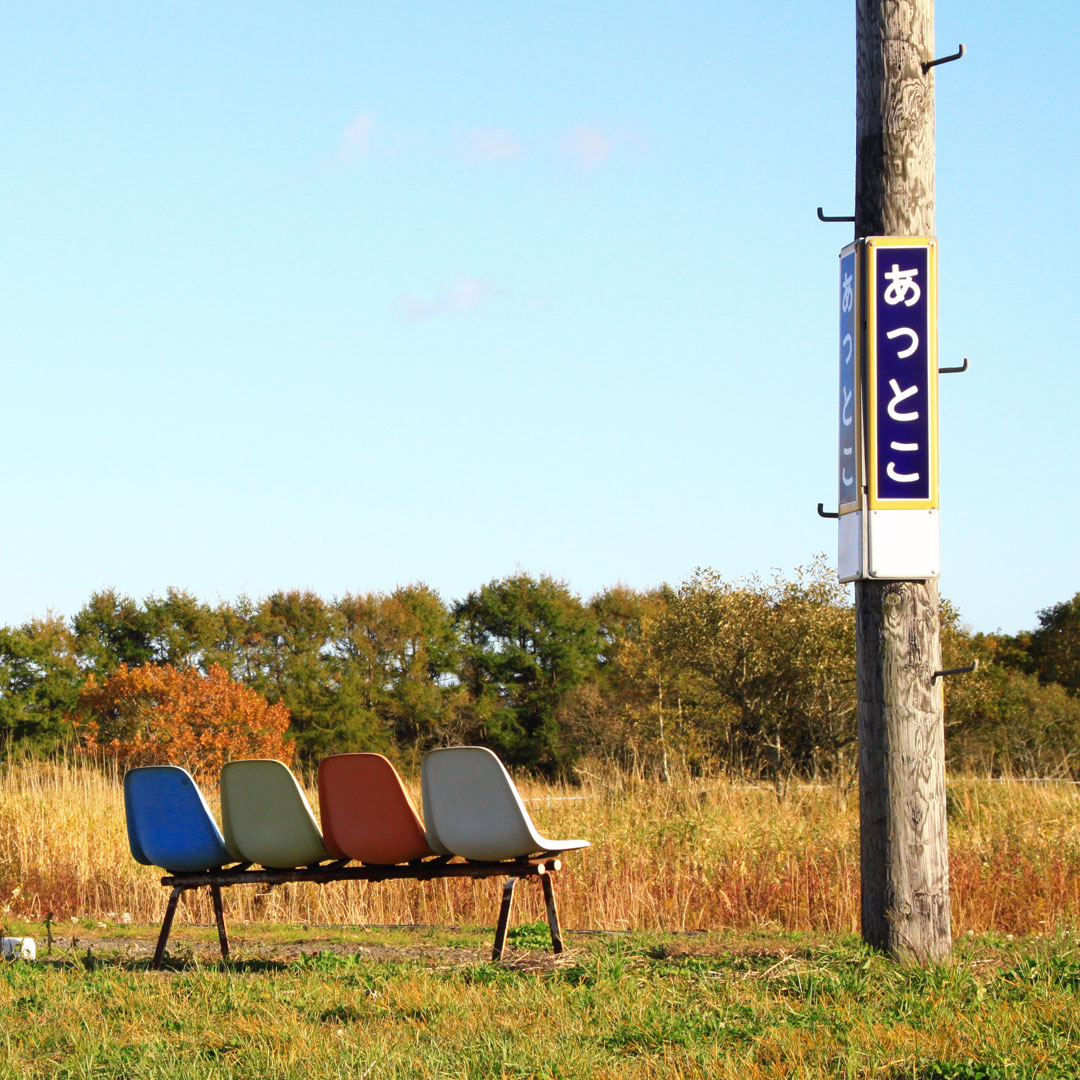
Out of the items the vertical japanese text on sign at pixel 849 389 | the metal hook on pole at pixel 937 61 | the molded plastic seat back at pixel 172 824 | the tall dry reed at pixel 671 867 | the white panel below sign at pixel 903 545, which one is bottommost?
the tall dry reed at pixel 671 867

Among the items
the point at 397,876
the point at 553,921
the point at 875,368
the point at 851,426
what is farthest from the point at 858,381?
the point at 397,876

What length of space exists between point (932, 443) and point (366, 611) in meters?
31.1

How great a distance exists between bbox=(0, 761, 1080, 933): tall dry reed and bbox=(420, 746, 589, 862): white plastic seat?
99.0 inches

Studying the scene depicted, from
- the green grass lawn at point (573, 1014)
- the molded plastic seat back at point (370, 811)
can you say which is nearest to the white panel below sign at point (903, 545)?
the green grass lawn at point (573, 1014)

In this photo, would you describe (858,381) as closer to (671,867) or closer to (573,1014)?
(573,1014)

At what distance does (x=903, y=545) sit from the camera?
18.3 feet

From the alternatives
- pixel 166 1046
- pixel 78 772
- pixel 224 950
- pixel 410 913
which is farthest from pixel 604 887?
pixel 78 772

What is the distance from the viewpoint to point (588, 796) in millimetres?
12523

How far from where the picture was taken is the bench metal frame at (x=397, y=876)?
6.04m

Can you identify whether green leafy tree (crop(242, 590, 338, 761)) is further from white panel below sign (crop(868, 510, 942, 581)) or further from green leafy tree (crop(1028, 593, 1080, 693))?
white panel below sign (crop(868, 510, 942, 581))

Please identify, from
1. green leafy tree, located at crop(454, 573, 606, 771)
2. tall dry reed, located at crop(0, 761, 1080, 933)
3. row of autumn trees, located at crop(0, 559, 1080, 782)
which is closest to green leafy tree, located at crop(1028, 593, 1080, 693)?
row of autumn trees, located at crop(0, 559, 1080, 782)

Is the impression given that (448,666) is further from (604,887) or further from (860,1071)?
(860,1071)

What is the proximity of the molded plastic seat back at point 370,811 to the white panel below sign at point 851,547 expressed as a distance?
2.29 m

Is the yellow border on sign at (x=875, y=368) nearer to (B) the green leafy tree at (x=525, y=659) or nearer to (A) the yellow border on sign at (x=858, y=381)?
(A) the yellow border on sign at (x=858, y=381)
